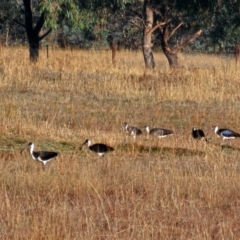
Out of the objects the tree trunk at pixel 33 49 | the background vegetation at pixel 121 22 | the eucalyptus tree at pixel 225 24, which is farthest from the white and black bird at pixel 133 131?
the eucalyptus tree at pixel 225 24

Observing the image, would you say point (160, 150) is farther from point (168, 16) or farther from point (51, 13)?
point (168, 16)

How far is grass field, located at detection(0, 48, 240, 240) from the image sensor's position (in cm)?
895

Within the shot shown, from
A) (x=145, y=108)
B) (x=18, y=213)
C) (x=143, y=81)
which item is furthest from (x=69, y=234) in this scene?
(x=143, y=81)

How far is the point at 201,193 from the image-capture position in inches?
410

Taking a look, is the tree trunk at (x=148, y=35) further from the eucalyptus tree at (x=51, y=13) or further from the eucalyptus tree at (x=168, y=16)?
the eucalyptus tree at (x=51, y=13)

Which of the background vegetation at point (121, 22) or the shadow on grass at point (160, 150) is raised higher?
the shadow on grass at point (160, 150)

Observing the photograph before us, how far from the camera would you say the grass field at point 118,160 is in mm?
8953

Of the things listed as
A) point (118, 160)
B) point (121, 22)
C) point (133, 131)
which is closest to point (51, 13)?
point (133, 131)

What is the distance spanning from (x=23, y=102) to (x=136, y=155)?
7927 millimetres

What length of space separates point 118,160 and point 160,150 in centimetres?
168

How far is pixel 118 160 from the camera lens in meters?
13.0

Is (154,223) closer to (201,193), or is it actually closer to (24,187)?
(201,193)

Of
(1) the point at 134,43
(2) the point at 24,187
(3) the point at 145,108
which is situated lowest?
(1) the point at 134,43

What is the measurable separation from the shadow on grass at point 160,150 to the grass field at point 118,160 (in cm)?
2
